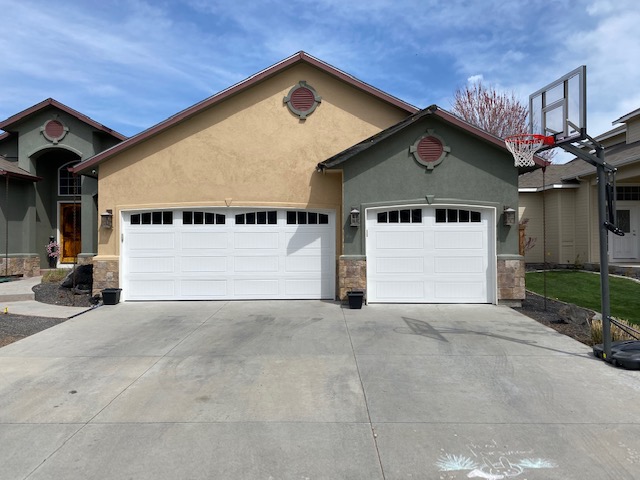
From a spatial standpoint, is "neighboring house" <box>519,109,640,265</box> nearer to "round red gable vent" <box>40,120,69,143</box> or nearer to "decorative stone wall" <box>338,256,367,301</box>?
"decorative stone wall" <box>338,256,367,301</box>

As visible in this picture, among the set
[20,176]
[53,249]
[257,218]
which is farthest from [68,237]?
[257,218]

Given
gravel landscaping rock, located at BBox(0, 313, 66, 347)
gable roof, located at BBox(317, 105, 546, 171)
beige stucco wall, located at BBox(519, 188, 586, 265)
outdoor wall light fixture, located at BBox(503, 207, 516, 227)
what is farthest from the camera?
beige stucco wall, located at BBox(519, 188, 586, 265)

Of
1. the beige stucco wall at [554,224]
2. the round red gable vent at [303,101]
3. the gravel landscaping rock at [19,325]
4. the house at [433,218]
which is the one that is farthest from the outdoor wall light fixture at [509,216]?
the gravel landscaping rock at [19,325]

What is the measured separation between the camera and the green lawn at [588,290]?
1011 cm

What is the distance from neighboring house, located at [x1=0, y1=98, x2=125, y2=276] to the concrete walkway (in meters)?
2.15

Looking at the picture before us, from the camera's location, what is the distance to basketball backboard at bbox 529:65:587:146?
6.72 metres

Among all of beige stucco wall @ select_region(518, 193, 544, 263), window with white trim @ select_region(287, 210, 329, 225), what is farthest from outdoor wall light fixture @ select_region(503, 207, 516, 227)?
beige stucco wall @ select_region(518, 193, 544, 263)

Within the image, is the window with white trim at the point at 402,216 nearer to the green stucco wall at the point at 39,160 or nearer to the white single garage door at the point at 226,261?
the white single garage door at the point at 226,261

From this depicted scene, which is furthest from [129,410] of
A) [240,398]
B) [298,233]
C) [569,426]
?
[298,233]

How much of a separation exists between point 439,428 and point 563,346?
4.05 metres

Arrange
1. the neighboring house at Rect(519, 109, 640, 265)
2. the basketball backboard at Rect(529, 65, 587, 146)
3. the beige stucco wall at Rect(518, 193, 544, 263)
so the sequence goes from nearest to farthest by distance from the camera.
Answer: the basketball backboard at Rect(529, 65, 587, 146), the neighboring house at Rect(519, 109, 640, 265), the beige stucco wall at Rect(518, 193, 544, 263)

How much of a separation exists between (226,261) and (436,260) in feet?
18.0

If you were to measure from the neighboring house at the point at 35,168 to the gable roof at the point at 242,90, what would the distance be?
3.18m

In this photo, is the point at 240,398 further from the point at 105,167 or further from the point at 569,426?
the point at 105,167
